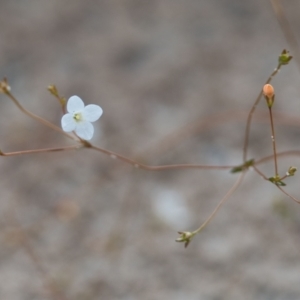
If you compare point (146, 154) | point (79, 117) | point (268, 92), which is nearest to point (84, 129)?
point (79, 117)

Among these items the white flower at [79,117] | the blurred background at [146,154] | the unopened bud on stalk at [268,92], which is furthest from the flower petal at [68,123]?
the blurred background at [146,154]

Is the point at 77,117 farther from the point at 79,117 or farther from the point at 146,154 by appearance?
the point at 146,154

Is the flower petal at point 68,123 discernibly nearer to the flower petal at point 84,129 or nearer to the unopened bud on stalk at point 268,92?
the flower petal at point 84,129

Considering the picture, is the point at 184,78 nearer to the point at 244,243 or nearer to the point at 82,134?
the point at 244,243

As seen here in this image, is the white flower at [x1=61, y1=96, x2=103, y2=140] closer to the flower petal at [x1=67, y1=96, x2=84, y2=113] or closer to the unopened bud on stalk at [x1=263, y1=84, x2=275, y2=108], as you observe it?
the flower petal at [x1=67, y1=96, x2=84, y2=113]

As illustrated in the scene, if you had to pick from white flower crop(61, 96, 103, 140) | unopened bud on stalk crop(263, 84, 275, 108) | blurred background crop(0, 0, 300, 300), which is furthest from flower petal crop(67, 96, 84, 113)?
blurred background crop(0, 0, 300, 300)

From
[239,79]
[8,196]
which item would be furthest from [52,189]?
[239,79]
